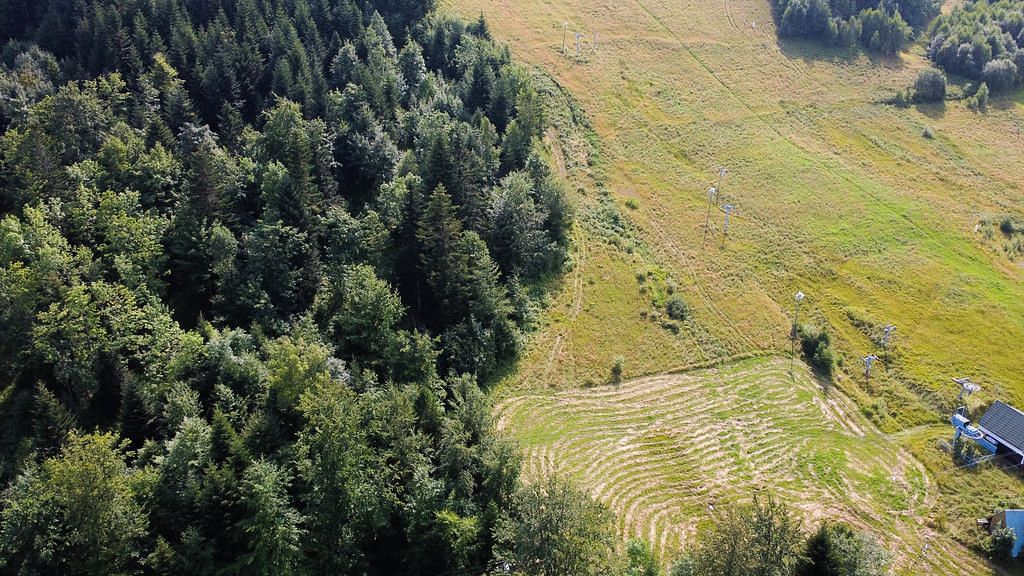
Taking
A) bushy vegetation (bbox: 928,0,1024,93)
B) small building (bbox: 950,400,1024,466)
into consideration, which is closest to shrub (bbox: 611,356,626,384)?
small building (bbox: 950,400,1024,466)

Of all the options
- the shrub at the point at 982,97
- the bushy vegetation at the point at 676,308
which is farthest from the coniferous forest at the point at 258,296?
the shrub at the point at 982,97

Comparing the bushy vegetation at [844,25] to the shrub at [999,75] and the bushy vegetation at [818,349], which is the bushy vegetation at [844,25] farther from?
the bushy vegetation at [818,349]

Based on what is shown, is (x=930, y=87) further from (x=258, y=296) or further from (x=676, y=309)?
(x=258, y=296)

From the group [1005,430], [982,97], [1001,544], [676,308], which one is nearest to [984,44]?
[982,97]

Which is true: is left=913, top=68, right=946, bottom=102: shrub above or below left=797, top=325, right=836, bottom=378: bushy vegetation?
above

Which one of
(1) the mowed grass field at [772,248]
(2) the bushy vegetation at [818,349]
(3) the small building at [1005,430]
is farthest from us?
(2) the bushy vegetation at [818,349]

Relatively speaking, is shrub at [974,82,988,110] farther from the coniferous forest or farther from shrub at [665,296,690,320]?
the coniferous forest

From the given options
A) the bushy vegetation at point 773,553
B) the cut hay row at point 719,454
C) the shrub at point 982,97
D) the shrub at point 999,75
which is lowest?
the cut hay row at point 719,454
